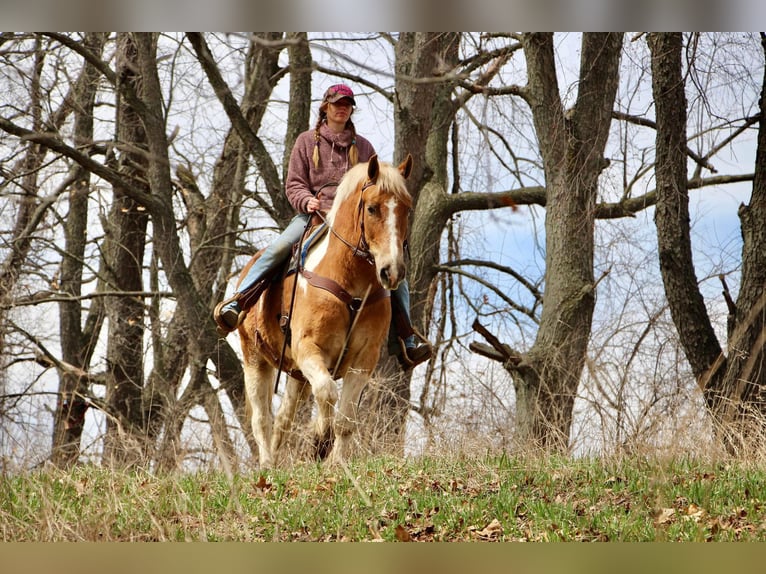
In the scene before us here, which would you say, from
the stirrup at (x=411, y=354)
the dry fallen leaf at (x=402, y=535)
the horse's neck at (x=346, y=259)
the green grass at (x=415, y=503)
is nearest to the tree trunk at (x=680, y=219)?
the green grass at (x=415, y=503)

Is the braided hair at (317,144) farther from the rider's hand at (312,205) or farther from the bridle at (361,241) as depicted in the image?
the bridle at (361,241)

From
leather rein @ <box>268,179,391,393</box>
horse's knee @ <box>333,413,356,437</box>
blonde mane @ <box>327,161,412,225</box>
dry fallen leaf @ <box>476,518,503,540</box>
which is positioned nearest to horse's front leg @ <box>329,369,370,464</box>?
horse's knee @ <box>333,413,356,437</box>

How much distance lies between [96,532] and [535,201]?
806 cm

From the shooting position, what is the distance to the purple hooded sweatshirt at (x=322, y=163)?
7.97 metres

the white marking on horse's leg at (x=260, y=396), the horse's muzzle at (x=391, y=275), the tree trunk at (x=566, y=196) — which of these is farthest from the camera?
the tree trunk at (x=566, y=196)

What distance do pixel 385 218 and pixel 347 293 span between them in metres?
0.82

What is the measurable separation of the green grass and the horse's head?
1.43 m

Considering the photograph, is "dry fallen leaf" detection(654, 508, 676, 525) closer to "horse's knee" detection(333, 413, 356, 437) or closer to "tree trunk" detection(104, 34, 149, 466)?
"horse's knee" detection(333, 413, 356, 437)

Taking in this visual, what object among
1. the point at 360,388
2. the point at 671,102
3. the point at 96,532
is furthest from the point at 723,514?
the point at 671,102

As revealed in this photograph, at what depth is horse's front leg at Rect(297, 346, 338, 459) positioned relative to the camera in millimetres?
6987

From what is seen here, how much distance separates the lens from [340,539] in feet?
17.2

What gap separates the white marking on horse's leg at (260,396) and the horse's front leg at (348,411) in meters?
1.45
